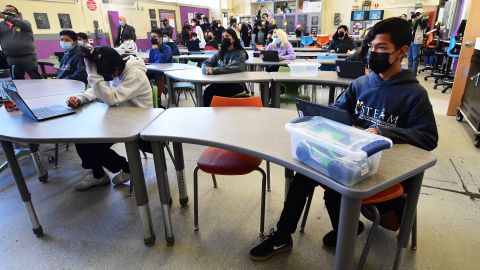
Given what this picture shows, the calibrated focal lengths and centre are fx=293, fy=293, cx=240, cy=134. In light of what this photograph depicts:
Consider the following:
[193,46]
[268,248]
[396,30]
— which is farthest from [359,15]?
[268,248]

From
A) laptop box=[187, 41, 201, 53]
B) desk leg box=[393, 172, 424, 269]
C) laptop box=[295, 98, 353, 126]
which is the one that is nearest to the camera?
laptop box=[295, 98, 353, 126]

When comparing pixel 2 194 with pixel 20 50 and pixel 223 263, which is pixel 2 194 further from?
pixel 20 50

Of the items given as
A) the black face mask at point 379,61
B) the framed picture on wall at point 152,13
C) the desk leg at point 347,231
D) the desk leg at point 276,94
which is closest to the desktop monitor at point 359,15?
the framed picture on wall at point 152,13

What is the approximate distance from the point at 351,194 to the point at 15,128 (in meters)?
1.77

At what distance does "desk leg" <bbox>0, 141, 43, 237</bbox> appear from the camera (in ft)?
5.72

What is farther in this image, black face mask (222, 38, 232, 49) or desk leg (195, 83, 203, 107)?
black face mask (222, 38, 232, 49)

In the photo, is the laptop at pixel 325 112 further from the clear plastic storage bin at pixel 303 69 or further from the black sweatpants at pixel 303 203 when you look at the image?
the clear plastic storage bin at pixel 303 69

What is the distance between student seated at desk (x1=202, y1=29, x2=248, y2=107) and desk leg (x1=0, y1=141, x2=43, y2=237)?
1913mm

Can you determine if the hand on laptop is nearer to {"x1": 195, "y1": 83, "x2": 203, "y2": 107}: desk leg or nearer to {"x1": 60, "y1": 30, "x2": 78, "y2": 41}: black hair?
{"x1": 195, "y1": 83, "x2": 203, "y2": 107}: desk leg

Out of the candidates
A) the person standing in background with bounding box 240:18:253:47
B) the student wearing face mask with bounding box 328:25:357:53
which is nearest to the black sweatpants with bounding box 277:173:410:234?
the student wearing face mask with bounding box 328:25:357:53

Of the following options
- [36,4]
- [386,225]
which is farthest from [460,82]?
[36,4]

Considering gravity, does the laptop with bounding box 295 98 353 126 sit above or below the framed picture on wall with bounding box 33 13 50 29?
below

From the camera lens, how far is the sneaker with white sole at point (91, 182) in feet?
7.83

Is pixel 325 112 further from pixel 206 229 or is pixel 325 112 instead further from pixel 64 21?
pixel 64 21
